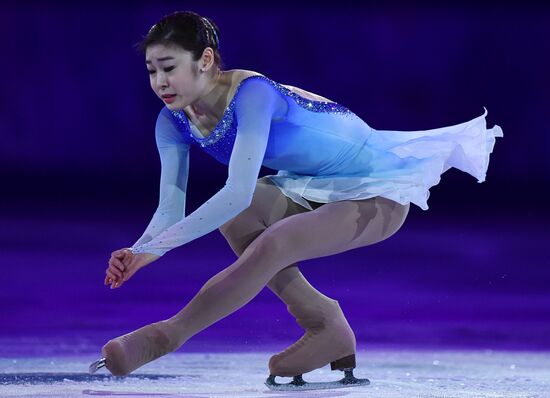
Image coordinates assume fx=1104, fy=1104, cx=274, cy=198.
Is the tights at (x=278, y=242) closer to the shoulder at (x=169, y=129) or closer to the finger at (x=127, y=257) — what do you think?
the finger at (x=127, y=257)

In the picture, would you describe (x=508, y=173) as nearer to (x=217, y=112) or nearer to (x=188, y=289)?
(x=188, y=289)

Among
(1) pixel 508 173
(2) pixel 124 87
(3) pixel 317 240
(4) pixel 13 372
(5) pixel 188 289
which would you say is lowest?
(4) pixel 13 372

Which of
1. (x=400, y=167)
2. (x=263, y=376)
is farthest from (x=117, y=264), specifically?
(x=400, y=167)

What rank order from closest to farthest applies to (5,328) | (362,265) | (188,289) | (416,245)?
(5,328)
(188,289)
(362,265)
(416,245)

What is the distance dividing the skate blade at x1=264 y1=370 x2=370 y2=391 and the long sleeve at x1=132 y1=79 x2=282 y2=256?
23.8 inches

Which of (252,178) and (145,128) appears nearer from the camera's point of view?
(252,178)

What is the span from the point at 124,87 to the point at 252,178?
13.4 feet

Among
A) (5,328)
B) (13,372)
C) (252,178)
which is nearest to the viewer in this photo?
(252,178)

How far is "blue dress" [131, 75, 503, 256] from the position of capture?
3.47m

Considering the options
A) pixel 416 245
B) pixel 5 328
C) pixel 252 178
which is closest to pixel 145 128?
pixel 416 245

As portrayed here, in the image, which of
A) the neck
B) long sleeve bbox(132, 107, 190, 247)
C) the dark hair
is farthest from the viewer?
long sleeve bbox(132, 107, 190, 247)

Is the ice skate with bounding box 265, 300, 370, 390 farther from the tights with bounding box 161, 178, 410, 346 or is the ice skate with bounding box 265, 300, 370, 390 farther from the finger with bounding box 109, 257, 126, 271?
the finger with bounding box 109, 257, 126, 271

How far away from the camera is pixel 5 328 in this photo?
4547 millimetres

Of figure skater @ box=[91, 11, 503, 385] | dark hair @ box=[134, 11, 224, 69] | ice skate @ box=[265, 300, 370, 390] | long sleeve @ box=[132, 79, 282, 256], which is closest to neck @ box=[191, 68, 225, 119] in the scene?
figure skater @ box=[91, 11, 503, 385]
